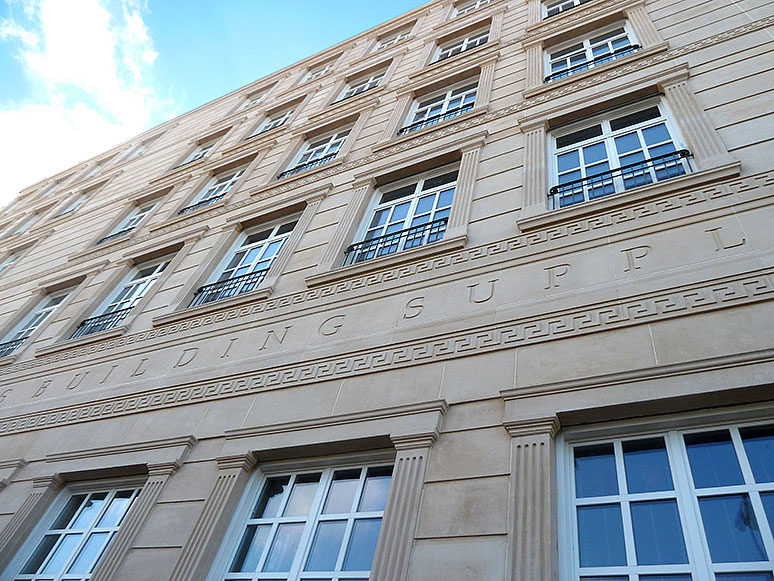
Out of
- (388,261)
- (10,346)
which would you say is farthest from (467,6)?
(10,346)

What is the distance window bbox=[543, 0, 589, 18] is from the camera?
528 inches

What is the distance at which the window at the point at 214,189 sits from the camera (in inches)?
532

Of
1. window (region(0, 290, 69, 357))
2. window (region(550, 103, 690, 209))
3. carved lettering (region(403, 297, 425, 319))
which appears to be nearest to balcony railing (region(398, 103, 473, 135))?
window (region(550, 103, 690, 209))

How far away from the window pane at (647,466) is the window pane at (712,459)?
18cm

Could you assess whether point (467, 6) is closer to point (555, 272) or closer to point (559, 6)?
point (559, 6)

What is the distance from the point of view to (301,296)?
7.86m

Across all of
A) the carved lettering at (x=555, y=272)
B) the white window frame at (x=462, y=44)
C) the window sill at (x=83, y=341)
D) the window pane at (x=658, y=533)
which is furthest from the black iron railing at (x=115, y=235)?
the window pane at (x=658, y=533)

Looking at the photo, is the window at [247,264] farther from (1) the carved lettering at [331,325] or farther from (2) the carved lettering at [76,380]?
(1) the carved lettering at [331,325]

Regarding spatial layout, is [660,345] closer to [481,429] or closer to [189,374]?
[481,429]

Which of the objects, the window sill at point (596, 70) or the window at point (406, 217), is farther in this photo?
the window sill at point (596, 70)

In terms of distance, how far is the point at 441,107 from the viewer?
12359 mm

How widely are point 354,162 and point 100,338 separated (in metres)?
5.79

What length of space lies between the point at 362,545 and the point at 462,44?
14364mm

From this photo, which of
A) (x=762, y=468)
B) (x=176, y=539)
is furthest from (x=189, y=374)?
(x=762, y=468)
